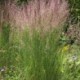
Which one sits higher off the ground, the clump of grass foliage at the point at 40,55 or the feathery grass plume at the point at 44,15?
the feathery grass plume at the point at 44,15

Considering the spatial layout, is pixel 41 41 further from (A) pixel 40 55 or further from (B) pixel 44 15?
(B) pixel 44 15

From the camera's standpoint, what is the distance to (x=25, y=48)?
5.12 meters

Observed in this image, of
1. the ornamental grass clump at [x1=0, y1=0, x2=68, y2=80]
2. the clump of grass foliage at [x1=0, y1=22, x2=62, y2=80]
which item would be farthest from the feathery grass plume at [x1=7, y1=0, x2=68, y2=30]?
the clump of grass foliage at [x1=0, y1=22, x2=62, y2=80]

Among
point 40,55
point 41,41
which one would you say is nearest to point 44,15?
point 41,41

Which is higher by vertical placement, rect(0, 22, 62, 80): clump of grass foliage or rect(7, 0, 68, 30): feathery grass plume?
rect(7, 0, 68, 30): feathery grass plume

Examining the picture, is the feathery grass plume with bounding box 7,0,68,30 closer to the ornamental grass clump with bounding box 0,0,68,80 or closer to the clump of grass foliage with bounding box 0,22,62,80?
the ornamental grass clump with bounding box 0,0,68,80

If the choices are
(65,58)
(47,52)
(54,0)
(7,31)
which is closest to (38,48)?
(47,52)

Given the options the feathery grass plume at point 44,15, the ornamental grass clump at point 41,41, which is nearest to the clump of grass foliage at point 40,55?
the ornamental grass clump at point 41,41

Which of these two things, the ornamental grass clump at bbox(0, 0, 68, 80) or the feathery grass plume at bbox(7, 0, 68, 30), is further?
the feathery grass plume at bbox(7, 0, 68, 30)

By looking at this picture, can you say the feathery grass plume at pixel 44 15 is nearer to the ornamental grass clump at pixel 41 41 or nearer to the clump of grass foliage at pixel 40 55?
the ornamental grass clump at pixel 41 41

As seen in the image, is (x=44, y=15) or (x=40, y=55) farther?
(x=44, y=15)

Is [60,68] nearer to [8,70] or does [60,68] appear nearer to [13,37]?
[8,70]

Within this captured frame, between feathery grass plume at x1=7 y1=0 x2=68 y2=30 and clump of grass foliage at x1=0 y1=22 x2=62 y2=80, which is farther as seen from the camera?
feathery grass plume at x1=7 y1=0 x2=68 y2=30

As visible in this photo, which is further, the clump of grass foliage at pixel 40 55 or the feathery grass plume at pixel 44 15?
the feathery grass plume at pixel 44 15
